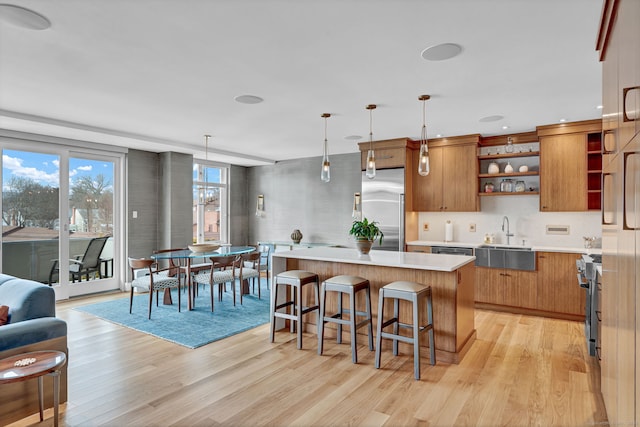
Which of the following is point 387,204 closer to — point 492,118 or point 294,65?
point 492,118

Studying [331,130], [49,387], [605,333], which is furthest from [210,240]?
[605,333]

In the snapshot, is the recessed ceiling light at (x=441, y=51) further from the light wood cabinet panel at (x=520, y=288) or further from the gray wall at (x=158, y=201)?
the gray wall at (x=158, y=201)

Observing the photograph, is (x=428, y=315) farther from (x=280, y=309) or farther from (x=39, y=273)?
(x=39, y=273)

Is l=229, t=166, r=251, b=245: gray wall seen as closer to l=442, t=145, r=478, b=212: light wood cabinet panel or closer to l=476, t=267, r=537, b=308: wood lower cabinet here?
l=442, t=145, r=478, b=212: light wood cabinet panel

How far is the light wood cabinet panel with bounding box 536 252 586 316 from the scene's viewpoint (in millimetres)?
4633

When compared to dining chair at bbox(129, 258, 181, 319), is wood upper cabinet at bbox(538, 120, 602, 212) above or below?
above

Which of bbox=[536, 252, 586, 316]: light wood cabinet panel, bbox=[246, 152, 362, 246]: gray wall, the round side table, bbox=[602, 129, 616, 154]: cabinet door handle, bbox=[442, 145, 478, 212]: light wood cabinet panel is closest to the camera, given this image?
bbox=[602, 129, 616, 154]: cabinet door handle

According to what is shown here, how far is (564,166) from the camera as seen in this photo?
4914 mm

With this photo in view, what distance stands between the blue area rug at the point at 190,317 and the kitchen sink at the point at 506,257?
10.2 ft

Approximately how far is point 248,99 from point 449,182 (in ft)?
11.4

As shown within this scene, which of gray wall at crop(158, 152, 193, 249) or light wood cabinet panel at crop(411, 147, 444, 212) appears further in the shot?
gray wall at crop(158, 152, 193, 249)

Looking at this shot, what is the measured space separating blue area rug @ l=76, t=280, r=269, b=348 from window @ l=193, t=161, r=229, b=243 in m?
2.28

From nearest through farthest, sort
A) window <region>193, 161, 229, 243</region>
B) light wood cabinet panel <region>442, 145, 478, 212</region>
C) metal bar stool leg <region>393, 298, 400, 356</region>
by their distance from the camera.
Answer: metal bar stool leg <region>393, 298, 400, 356</region> < light wood cabinet panel <region>442, 145, 478, 212</region> < window <region>193, 161, 229, 243</region>

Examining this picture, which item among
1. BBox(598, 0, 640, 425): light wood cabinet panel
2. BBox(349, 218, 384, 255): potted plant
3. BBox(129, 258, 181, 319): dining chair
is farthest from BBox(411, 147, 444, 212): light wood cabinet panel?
BBox(129, 258, 181, 319): dining chair
